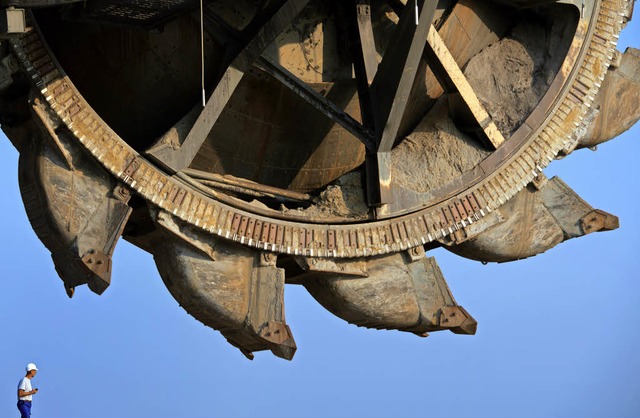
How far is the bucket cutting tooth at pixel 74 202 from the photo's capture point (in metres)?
17.2

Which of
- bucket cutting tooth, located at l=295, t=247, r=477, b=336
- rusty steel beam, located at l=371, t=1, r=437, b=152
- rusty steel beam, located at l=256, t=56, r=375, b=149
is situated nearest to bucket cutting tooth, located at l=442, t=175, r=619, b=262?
bucket cutting tooth, located at l=295, t=247, r=477, b=336

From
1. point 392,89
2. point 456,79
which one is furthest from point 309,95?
point 456,79

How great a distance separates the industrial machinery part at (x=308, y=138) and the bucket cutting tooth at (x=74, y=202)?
2 cm

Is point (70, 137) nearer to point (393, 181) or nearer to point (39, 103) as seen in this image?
point (39, 103)

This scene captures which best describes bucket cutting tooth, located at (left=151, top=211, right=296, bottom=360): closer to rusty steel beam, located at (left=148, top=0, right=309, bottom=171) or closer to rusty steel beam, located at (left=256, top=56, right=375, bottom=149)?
rusty steel beam, located at (left=148, top=0, right=309, bottom=171)

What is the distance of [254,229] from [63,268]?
5.06 feet

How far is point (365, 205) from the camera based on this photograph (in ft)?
60.3

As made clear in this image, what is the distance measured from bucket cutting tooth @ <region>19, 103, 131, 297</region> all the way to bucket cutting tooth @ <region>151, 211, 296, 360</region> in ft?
1.59

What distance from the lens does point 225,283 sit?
17812mm

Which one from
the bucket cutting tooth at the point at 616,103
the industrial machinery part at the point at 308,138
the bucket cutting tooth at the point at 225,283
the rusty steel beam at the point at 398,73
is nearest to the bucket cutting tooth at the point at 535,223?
the industrial machinery part at the point at 308,138

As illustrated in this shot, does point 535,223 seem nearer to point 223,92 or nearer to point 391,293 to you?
point 391,293

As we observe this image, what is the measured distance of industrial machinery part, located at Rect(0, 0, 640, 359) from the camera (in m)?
17.3

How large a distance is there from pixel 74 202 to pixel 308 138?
8.19ft

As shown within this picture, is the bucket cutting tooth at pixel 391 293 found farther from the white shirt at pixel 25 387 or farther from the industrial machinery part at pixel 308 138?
the white shirt at pixel 25 387
